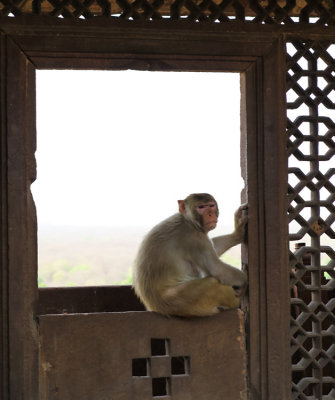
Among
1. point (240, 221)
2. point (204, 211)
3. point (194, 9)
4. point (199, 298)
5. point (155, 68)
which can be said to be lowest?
point (199, 298)

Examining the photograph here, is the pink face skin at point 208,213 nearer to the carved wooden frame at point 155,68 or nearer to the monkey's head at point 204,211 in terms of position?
the monkey's head at point 204,211

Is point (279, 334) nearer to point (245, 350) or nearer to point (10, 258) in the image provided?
point (245, 350)

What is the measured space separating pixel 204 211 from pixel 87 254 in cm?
3561

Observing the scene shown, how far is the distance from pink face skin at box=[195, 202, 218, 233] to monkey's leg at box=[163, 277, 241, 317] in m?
0.53

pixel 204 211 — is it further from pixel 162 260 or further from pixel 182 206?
pixel 162 260

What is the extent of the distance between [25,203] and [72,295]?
1964mm

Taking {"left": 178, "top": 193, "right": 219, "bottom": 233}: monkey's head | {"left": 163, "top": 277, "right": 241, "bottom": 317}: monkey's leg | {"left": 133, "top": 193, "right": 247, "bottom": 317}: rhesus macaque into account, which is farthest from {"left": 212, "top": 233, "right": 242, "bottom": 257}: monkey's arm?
{"left": 163, "top": 277, "right": 241, "bottom": 317}: monkey's leg

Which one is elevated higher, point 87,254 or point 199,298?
point 87,254

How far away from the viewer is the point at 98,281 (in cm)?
3491

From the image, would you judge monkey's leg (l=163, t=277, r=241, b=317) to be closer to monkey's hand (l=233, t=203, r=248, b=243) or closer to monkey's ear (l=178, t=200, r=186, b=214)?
monkey's hand (l=233, t=203, r=248, b=243)

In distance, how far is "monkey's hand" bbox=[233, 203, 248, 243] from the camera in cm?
484

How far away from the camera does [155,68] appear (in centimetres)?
466

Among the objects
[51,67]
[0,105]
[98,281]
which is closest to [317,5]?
[51,67]

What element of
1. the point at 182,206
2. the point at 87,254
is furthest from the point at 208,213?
the point at 87,254
